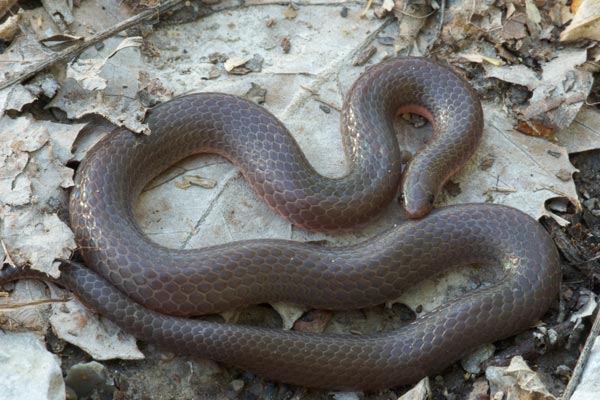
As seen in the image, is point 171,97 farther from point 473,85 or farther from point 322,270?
point 473,85

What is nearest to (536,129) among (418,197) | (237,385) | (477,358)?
(418,197)

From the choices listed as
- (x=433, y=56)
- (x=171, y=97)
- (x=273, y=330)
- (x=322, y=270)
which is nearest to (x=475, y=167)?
(x=433, y=56)

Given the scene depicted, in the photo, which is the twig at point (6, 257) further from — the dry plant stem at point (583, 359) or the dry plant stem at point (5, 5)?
the dry plant stem at point (583, 359)

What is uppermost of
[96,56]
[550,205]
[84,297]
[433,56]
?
[96,56]

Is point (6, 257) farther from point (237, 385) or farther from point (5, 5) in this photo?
point (5, 5)

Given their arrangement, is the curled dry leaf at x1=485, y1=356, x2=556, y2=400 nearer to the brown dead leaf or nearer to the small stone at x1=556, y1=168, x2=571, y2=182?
the small stone at x1=556, y1=168, x2=571, y2=182

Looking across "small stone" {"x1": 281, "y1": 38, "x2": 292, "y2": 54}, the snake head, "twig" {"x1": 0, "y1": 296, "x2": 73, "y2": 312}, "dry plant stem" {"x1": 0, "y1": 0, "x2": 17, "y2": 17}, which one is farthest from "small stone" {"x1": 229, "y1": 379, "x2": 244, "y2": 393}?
"dry plant stem" {"x1": 0, "y1": 0, "x2": 17, "y2": 17}
